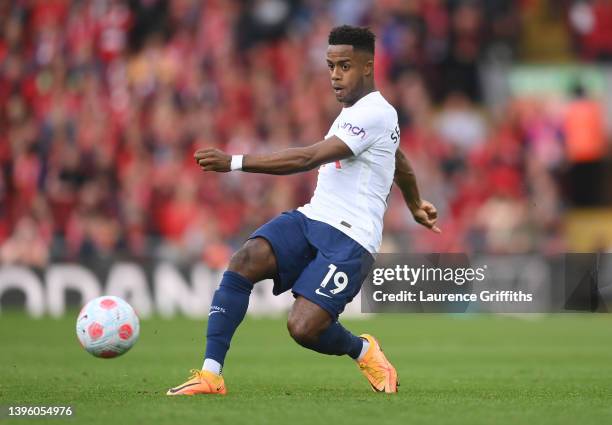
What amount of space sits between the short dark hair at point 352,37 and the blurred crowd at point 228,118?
970 centimetres

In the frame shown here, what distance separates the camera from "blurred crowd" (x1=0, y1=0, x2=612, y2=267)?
1867cm

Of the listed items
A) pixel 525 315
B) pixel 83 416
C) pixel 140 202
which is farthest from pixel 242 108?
pixel 83 416

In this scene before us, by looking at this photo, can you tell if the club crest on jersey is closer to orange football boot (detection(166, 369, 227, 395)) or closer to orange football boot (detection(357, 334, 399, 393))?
orange football boot (detection(357, 334, 399, 393))

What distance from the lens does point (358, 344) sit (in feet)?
28.5

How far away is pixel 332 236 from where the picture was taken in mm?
8344

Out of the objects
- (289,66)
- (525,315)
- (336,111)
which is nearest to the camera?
(525,315)

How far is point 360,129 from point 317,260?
0.90 metres

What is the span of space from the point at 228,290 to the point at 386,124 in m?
1.49

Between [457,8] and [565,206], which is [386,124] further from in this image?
[457,8]

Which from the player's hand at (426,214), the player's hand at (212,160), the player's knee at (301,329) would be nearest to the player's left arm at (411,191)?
the player's hand at (426,214)

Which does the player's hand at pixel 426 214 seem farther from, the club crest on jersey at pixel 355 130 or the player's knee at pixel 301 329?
the player's knee at pixel 301 329

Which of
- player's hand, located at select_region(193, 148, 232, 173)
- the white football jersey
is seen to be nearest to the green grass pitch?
the white football jersey

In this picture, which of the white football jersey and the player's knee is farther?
the white football jersey

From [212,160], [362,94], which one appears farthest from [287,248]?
[362,94]
